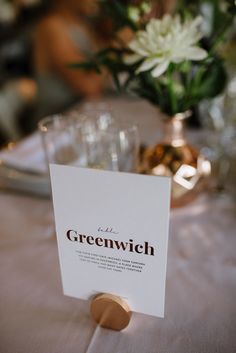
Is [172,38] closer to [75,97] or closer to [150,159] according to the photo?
[150,159]

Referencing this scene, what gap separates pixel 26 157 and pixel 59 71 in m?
1.02

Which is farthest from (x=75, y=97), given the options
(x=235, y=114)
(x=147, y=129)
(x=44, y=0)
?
(x=44, y=0)

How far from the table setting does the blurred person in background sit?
0.88 m

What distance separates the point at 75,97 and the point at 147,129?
77 cm

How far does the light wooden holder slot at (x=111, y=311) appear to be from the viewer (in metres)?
0.39

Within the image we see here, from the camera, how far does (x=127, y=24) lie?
60 centimetres

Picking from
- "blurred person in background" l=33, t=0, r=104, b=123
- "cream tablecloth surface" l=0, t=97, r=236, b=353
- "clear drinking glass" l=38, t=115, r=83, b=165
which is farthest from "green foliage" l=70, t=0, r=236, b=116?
"blurred person in background" l=33, t=0, r=104, b=123

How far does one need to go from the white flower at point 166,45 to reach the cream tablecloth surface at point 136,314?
0.99 feet

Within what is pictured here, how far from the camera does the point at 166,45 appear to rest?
18.7 inches

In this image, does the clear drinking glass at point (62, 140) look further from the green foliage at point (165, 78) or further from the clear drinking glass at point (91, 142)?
the green foliage at point (165, 78)

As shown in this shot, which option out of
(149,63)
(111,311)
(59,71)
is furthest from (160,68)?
(59,71)

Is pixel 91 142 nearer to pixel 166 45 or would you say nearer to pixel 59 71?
pixel 166 45

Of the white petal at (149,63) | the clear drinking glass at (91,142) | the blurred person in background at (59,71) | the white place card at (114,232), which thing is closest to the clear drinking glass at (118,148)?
the clear drinking glass at (91,142)

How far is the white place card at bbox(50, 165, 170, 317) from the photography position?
32cm
